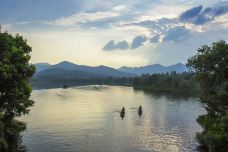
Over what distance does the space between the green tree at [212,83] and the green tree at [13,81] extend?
110ft

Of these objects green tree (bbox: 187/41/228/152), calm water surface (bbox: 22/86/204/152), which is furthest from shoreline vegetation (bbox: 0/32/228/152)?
calm water surface (bbox: 22/86/204/152)

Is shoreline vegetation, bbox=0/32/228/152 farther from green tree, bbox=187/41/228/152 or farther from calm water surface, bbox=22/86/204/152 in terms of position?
calm water surface, bbox=22/86/204/152

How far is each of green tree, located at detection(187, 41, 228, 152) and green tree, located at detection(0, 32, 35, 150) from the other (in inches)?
1320

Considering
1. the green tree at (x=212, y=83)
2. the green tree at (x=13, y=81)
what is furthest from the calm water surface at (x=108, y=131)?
the green tree at (x=13, y=81)

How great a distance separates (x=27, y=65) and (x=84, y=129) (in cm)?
3699

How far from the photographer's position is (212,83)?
7256 centimetres

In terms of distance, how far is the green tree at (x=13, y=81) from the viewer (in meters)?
56.6

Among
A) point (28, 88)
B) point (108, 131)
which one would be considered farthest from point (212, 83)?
point (28, 88)

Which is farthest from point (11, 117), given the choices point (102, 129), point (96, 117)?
point (96, 117)

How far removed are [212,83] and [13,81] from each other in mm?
39571

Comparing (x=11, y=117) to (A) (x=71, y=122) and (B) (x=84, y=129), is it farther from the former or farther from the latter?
(A) (x=71, y=122)

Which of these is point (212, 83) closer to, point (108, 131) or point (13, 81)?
point (108, 131)

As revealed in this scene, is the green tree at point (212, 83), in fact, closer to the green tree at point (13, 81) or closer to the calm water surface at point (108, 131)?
the calm water surface at point (108, 131)

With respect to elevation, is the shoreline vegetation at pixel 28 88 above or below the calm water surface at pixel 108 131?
above
